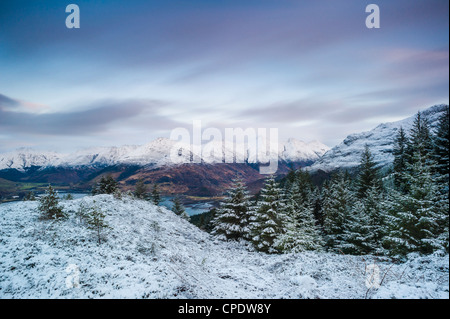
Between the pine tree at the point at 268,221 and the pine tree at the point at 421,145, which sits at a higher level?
the pine tree at the point at 421,145

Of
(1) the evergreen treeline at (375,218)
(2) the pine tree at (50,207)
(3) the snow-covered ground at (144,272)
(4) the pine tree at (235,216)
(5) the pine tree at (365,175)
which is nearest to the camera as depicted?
(3) the snow-covered ground at (144,272)

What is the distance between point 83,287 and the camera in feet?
23.3

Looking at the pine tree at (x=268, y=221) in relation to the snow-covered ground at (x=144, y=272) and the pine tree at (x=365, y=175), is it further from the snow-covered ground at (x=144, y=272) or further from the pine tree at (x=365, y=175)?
the pine tree at (x=365, y=175)

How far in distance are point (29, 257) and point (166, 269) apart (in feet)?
18.7

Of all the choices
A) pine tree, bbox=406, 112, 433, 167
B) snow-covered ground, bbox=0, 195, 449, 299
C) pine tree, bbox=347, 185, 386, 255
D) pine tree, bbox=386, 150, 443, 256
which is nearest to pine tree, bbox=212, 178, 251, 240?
snow-covered ground, bbox=0, 195, 449, 299

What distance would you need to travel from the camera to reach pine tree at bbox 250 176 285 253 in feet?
63.1

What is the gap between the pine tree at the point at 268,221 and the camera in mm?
19234

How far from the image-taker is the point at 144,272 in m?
8.41

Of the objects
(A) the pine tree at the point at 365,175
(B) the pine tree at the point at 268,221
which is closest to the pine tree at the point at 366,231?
(B) the pine tree at the point at 268,221

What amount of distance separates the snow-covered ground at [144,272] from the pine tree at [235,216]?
9.37 m

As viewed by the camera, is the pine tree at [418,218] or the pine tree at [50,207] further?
the pine tree at [50,207]

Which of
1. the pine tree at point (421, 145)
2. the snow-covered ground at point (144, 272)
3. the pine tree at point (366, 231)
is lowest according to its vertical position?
the pine tree at point (366, 231)

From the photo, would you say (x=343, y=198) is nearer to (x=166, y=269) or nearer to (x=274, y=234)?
(x=274, y=234)
